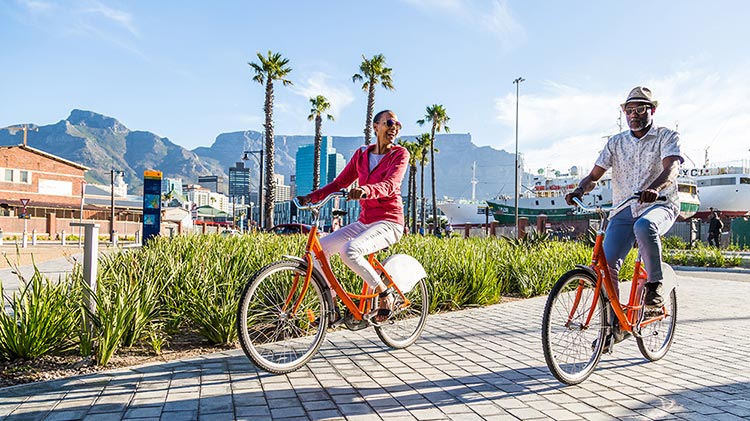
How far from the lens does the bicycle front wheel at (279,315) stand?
147 inches

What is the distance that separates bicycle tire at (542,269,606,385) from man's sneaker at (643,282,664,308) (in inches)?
16.4

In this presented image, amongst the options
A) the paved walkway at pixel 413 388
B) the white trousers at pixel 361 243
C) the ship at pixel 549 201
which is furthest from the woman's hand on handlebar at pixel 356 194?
the ship at pixel 549 201

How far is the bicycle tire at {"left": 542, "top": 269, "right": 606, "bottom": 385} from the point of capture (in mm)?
3732

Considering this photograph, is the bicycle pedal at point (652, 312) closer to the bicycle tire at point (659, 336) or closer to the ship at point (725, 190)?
the bicycle tire at point (659, 336)

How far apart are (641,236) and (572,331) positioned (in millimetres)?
840

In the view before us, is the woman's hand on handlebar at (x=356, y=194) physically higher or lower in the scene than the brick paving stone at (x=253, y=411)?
higher

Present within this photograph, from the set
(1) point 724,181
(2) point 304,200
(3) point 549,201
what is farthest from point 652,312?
(1) point 724,181

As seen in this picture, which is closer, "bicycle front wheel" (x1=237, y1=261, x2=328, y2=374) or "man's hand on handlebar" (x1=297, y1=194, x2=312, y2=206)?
"bicycle front wheel" (x1=237, y1=261, x2=328, y2=374)

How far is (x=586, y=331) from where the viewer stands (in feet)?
13.0

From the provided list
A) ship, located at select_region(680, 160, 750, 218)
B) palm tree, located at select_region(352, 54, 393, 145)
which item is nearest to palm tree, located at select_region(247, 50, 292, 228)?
palm tree, located at select_region(352, 54, 393, 145)

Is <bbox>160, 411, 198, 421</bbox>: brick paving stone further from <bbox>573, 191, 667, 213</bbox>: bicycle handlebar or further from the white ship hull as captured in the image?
the white ship hull

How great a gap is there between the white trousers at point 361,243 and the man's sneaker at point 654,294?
1.93 metres

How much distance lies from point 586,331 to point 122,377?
3.22m

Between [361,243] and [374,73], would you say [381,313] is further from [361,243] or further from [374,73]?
[374,73]
